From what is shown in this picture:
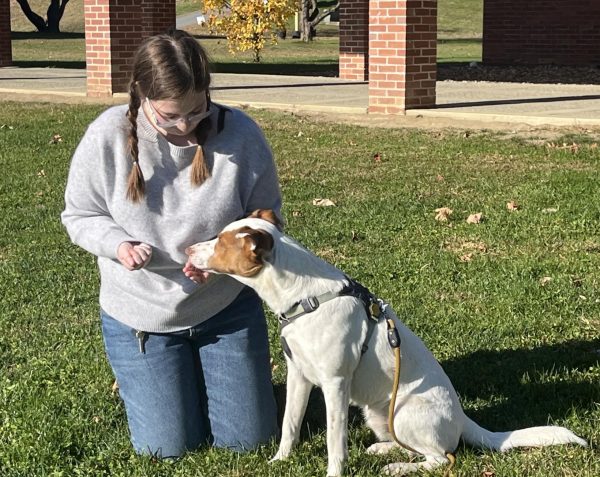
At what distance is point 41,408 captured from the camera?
448 centimetres

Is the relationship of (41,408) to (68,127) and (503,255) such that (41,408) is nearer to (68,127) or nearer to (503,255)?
(503,255)

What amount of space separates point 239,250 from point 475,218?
4394mm

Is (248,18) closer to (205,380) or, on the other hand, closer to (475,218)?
(475,218)

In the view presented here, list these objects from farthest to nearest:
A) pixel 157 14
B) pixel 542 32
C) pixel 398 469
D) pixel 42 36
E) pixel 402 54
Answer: pixel 42 36
pixel 542 32
pixel 157 14
pixel 402 54
pixel 398 469

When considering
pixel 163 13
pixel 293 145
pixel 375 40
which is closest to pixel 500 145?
pixel 293 145

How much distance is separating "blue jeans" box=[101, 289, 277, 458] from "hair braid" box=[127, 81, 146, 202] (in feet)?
2.14

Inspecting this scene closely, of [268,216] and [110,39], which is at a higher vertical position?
[110,39]

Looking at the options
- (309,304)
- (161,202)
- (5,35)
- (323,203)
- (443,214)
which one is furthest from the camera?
(5,35)

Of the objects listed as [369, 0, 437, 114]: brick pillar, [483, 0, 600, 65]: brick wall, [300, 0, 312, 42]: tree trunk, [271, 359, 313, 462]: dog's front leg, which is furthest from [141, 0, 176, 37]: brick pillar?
[300, 0, 312, 42]: tree trunk

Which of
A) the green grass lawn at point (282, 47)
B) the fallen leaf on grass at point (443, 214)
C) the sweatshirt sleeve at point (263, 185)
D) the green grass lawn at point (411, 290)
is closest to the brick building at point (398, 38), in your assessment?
the green grass lawn at point (411, 290)

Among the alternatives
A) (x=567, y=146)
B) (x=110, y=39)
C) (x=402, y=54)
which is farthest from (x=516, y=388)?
(x=110, y=39)

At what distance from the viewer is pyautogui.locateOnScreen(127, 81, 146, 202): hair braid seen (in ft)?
13.0

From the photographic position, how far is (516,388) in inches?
183

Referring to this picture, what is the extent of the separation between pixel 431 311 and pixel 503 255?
1267 millimetres
